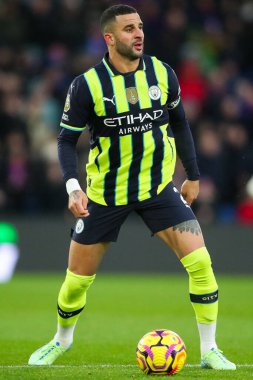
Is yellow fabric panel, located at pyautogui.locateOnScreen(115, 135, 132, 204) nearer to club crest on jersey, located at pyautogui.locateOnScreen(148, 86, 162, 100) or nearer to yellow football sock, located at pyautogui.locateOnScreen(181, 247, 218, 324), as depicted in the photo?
club crest on jersey, located at pyautogui.locateOnScreen(148, 86, 162, 100)

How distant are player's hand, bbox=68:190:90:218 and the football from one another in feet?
3.08

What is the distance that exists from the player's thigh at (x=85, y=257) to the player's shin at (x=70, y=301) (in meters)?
0.04

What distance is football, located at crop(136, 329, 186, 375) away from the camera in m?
6.72

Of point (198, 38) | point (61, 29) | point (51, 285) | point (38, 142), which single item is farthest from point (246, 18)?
point (51, 285)

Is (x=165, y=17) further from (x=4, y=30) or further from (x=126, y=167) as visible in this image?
(x=126, y=167)

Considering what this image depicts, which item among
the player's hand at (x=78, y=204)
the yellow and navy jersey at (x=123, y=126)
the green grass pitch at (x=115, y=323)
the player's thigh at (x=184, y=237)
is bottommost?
the green grass pitch at (x=115, y=323)

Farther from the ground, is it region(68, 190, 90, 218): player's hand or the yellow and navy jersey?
the yellow and navy jersey

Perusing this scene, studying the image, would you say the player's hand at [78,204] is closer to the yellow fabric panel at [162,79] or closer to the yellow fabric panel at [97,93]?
the yellow fabric panel at [97,93]

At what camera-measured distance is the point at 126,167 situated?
7.24 metres

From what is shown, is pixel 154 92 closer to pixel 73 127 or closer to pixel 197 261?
pixel 73 127

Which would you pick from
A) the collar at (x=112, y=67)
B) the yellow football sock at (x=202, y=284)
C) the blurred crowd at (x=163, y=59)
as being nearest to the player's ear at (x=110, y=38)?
the collar at (x=112, y=67)

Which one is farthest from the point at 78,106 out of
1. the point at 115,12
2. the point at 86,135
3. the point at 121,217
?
the point at 86,135

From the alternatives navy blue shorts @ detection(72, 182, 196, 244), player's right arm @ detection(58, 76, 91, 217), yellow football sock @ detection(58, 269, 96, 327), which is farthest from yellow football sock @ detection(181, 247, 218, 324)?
player's right arm @ detection(58, 76, 91, 217)

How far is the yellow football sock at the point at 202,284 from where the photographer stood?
7051mm
